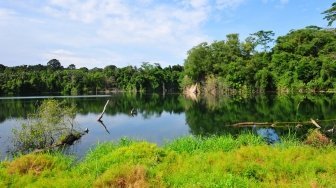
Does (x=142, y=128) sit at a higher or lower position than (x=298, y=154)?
lower

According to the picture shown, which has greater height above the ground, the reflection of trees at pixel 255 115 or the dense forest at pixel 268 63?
the dense forest at pixel 268 63

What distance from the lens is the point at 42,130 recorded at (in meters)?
22.8

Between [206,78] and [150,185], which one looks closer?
[150,185]

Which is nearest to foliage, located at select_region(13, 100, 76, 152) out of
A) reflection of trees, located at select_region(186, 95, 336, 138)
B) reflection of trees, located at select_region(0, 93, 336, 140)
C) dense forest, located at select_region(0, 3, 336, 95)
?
A: reflection of trees, located at select_region(0, 93, 336, 140)

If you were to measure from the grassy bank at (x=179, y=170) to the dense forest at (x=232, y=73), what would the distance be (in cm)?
4329

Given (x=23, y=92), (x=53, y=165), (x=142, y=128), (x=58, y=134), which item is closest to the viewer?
(x=53, y=165)

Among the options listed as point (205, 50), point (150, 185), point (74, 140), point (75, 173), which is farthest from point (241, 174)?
point (205, 50)

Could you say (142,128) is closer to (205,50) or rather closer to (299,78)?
(299,78)

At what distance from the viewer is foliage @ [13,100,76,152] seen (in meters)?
22.3

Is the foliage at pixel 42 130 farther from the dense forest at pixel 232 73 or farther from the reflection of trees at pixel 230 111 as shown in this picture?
the dense forest at pixel 232 73

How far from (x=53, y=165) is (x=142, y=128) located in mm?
22505

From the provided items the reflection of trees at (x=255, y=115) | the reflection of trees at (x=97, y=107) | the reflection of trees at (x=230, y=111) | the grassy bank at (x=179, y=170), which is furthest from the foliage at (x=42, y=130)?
the reflection of trees at (x=97, y=107)

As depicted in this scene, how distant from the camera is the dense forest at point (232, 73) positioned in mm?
82062

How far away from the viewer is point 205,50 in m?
110
